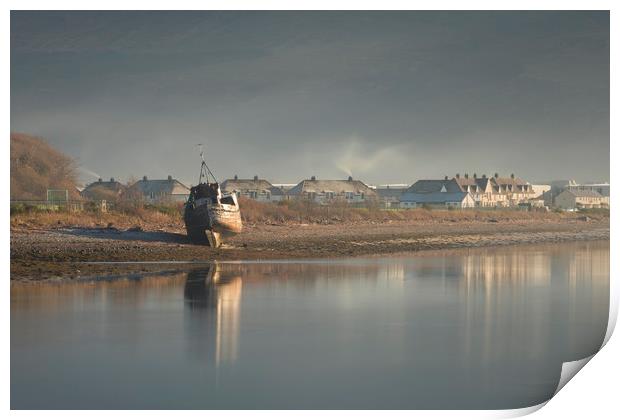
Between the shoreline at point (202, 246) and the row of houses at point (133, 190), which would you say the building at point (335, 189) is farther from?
the shoreline at point (202, 246)

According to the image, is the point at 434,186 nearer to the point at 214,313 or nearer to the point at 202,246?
the point at 202,246

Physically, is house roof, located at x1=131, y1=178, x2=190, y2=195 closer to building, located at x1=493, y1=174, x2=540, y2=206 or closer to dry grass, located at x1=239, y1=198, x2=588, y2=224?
dry grass, located at x1=239, y1=198, x2=588, y2=224

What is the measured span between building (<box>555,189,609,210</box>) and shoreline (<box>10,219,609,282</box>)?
43.9ft

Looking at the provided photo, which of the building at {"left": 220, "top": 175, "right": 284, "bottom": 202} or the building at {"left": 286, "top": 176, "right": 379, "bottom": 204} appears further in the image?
the building at {"left": 286, "top": 176, "right": 379, "bottom": 204}

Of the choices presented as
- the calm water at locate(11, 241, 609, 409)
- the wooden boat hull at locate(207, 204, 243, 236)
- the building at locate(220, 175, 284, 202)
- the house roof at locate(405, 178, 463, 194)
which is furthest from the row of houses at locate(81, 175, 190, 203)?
the house roof at locate(405, 178, 463, 194)

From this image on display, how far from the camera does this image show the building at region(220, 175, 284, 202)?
77.8 m

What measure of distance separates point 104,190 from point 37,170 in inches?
410

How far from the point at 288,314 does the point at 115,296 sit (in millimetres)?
3556

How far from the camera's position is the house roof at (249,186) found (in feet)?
258

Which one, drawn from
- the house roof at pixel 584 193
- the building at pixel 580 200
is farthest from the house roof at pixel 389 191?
the house roof at pixel 584 193

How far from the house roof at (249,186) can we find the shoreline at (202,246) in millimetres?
33407

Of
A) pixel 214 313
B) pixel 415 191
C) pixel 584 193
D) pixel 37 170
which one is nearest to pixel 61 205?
pixel 37 170

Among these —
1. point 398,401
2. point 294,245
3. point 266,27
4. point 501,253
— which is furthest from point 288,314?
point 501,253
